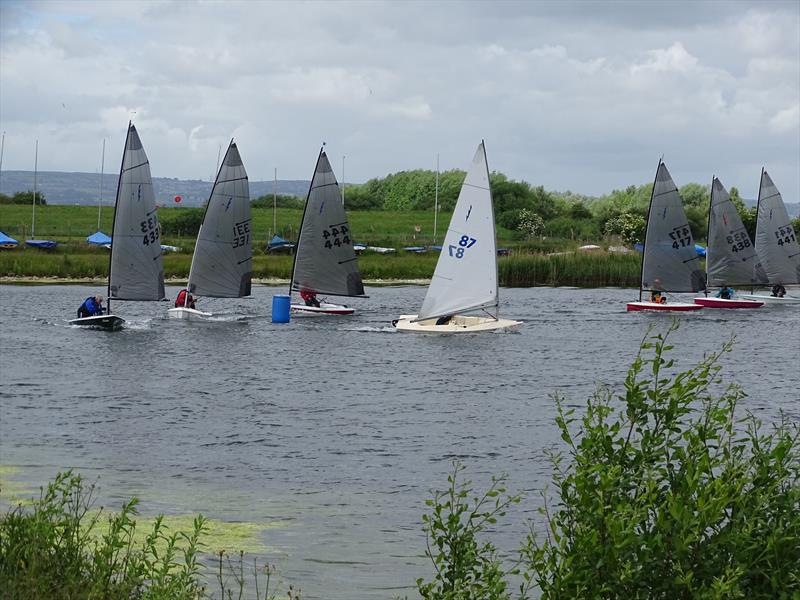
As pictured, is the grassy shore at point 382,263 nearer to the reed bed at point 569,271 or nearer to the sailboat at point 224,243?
the reed bed at point 569,271

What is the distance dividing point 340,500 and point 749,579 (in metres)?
11.6

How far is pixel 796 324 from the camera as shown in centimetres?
6172

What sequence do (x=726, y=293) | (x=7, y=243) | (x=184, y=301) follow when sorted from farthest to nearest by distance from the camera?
(x=7, y=243)
(x=726, y=293)
(x=184, y=301)

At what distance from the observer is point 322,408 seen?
32.4 m

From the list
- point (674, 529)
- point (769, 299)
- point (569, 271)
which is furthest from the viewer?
point (569, 271)

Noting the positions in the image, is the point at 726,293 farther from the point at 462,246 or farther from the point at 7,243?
the point at 7,243

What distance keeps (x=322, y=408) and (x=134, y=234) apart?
21040 millimetres

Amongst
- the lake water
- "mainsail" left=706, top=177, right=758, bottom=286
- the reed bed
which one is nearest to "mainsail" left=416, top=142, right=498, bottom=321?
the lake water

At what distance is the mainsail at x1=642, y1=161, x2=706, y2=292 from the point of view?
64.1 m

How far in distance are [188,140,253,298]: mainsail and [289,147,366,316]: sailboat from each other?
9.98ft

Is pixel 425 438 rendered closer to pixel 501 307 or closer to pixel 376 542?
pixel 376 542

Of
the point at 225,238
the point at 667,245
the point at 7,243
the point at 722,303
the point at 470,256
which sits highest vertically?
the point at 667,245

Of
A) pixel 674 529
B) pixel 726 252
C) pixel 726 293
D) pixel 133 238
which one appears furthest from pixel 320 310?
pixel 674 529

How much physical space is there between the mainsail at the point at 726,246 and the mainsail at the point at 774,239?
8.63ft
